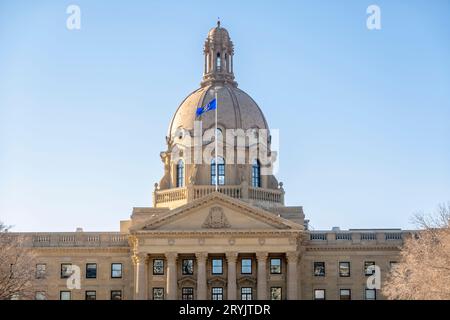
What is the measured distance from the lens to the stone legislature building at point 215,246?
3748 inches

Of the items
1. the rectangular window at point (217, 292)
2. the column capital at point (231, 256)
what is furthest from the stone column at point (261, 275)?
the rectangular window at point (217, 292)

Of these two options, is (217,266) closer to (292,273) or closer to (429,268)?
(292,273)

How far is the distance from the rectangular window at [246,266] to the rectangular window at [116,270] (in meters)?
13.0

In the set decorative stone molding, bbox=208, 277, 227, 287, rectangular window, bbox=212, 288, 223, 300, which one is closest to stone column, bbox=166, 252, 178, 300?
decorative stone molding, bbox=208, 277, 227, 287

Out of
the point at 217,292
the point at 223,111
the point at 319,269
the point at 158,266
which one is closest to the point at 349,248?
the point at 319,269

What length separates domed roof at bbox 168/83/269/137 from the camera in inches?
4309

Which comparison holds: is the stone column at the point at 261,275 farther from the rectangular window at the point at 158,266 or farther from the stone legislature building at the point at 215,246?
the rectangular window at the point at 158,266

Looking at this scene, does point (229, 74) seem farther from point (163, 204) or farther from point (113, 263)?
point (113, 263)

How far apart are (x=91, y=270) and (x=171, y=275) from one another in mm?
10541

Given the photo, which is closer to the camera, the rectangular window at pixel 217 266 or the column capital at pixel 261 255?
the column capital at pixel 261 255

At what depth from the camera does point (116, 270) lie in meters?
101

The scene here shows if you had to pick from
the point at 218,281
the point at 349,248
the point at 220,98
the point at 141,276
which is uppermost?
the point at 220,98

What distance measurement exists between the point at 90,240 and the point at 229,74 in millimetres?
27178
